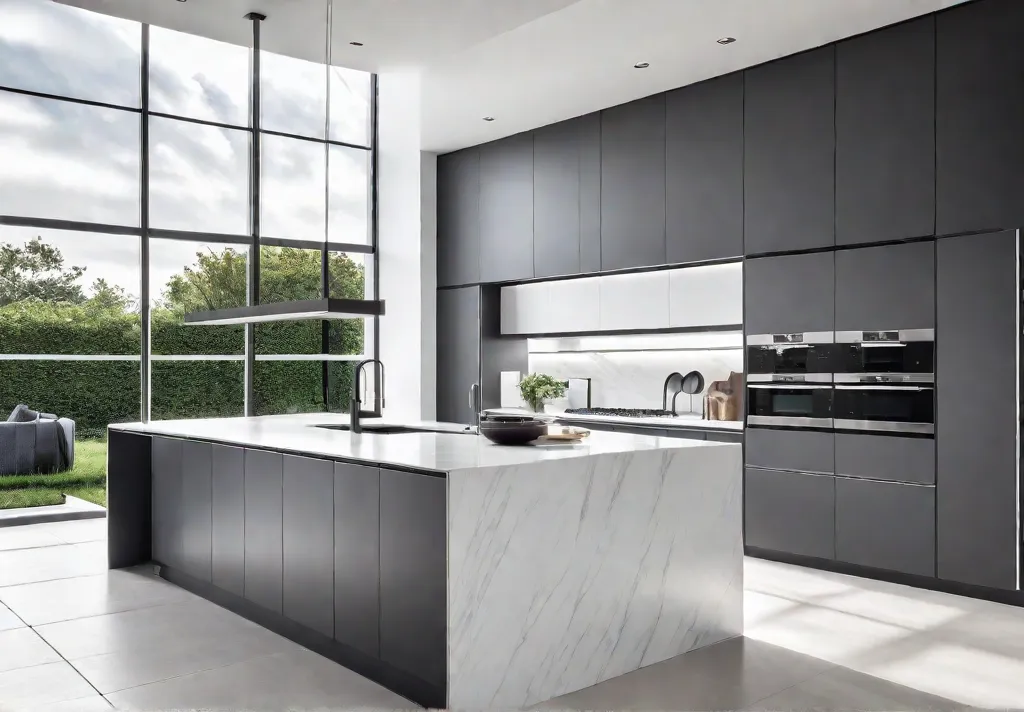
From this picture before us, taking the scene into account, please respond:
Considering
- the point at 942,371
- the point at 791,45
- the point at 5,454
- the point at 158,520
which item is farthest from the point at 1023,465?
the point at 5,454

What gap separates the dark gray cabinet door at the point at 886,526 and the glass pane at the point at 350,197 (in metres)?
4.92

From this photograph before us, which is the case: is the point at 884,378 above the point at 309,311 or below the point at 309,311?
below

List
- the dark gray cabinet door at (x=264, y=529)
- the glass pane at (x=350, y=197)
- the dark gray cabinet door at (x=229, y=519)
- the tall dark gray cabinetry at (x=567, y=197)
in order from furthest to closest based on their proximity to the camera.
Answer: the glass pane at (x=350, y=197)
the tall dark gray cabinetry at (x=567, y=197)
the dark gray cabinet door at (x=229, y=519)
the dark gray cabinet door at (x=264, y=529)

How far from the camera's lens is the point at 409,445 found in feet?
11.2

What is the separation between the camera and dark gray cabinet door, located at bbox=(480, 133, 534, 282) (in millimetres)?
6672

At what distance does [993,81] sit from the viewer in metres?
4.09

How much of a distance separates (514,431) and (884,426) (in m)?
2.29

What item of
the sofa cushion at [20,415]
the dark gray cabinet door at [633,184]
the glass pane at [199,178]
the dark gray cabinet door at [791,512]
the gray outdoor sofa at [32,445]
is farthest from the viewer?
the sofa cushion at [20,415]

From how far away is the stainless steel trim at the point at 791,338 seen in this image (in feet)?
15.6

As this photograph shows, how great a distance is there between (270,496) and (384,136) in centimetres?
471

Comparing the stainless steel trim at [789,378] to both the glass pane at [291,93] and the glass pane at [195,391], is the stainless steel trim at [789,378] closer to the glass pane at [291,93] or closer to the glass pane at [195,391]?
the glass pane at [291,93]

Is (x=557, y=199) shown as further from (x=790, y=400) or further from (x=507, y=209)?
(x=790, y=400)

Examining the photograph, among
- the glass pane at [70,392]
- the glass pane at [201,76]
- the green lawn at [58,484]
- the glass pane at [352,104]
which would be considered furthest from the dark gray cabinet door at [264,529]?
the glass pane at [70,392]

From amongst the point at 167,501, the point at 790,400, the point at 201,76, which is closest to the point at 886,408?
the point at 790,400
